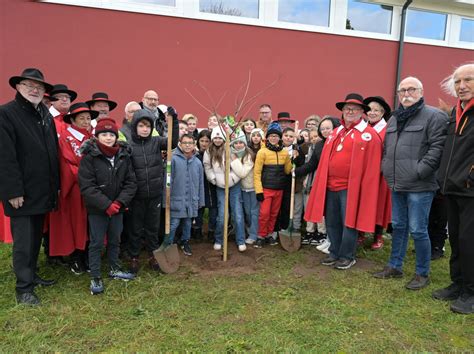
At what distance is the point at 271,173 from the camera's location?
5043mm

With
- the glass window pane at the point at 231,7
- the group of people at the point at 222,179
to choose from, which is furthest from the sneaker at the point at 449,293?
the glass window pane at the point at 231,7

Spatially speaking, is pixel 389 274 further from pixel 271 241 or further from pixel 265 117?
pixel 265 117

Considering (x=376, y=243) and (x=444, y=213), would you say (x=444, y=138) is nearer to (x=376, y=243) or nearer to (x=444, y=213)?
(x=444, y=213)

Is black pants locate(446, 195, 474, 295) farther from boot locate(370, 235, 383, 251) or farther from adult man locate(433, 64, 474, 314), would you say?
boot locate(370, 235, 383, 251)

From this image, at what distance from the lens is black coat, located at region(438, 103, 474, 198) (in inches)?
126

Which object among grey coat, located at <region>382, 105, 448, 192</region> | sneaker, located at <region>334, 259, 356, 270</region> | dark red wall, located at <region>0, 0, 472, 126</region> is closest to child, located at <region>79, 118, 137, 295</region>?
sneaker, located at <region>334, 259, 356, 270</region>

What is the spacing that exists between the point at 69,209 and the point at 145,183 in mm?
860

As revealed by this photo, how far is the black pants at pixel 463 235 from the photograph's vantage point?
3260 millimetres

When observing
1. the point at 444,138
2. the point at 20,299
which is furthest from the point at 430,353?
the point at 20,299

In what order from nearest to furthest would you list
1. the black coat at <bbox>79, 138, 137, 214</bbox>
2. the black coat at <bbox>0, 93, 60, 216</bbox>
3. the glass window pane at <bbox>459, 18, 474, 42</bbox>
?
the black coat at <bbox>0, 93, 60, 216</bbox>, the black coat at <bbox>79, 138, 137, 214</bbox>, the glass window pane at <bbox>459, 18, 474, 42</bbox>

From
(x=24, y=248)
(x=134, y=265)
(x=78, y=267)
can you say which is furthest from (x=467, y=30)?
(x=24, y=248)

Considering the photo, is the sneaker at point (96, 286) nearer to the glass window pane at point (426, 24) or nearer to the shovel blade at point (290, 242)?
the shovel blade at point (290, 242)

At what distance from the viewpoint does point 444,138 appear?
3.52 m

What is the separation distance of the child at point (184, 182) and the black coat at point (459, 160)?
283 centimetres
